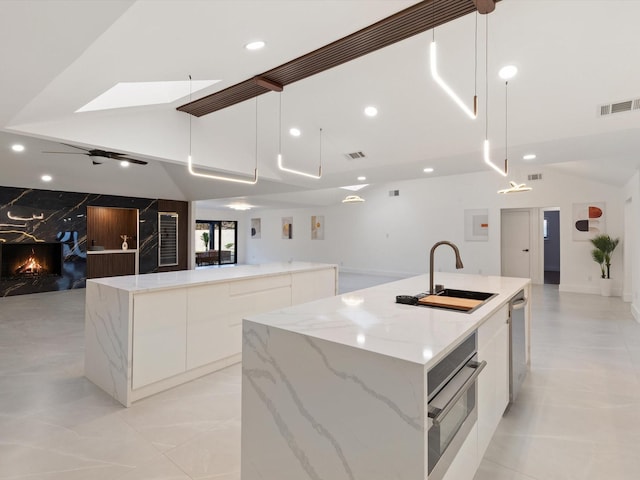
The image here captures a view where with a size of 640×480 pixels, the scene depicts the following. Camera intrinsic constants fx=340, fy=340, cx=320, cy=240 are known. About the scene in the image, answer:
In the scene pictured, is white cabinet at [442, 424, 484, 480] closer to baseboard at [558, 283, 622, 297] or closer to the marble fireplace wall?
baseboard at [558, 283, 622, 297]

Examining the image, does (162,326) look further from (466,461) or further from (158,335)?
(466,461)

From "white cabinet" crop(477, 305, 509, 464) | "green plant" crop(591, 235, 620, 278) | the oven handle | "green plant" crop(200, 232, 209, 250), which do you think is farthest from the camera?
"green plant" crop(200, 232, 209, 250)

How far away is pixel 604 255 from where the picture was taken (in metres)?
7.47

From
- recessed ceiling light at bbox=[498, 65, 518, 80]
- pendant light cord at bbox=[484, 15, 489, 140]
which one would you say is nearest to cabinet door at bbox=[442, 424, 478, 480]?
pendant light cord at bbox=[484, 15, 489, 140]

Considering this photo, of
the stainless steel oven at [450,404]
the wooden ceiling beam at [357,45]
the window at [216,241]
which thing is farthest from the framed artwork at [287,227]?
the stainless steel oven at [450,404]

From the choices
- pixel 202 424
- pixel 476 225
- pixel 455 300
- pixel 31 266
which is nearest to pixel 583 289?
pixel 476 225

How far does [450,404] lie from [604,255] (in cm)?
844

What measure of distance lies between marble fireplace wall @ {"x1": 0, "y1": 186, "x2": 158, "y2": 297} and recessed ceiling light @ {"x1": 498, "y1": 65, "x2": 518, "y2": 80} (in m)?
9.53

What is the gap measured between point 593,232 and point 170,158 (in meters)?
9.15

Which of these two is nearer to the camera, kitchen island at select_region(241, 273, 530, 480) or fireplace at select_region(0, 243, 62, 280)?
kitchen island at select_region(241, 273, 530, 480)

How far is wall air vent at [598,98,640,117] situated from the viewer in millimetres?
3340

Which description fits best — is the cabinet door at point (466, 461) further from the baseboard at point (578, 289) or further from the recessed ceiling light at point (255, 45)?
the baseboard at point (578, 289)

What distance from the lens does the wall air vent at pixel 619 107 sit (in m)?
3.34

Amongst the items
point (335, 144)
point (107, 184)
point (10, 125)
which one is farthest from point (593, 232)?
point (107, 184)
